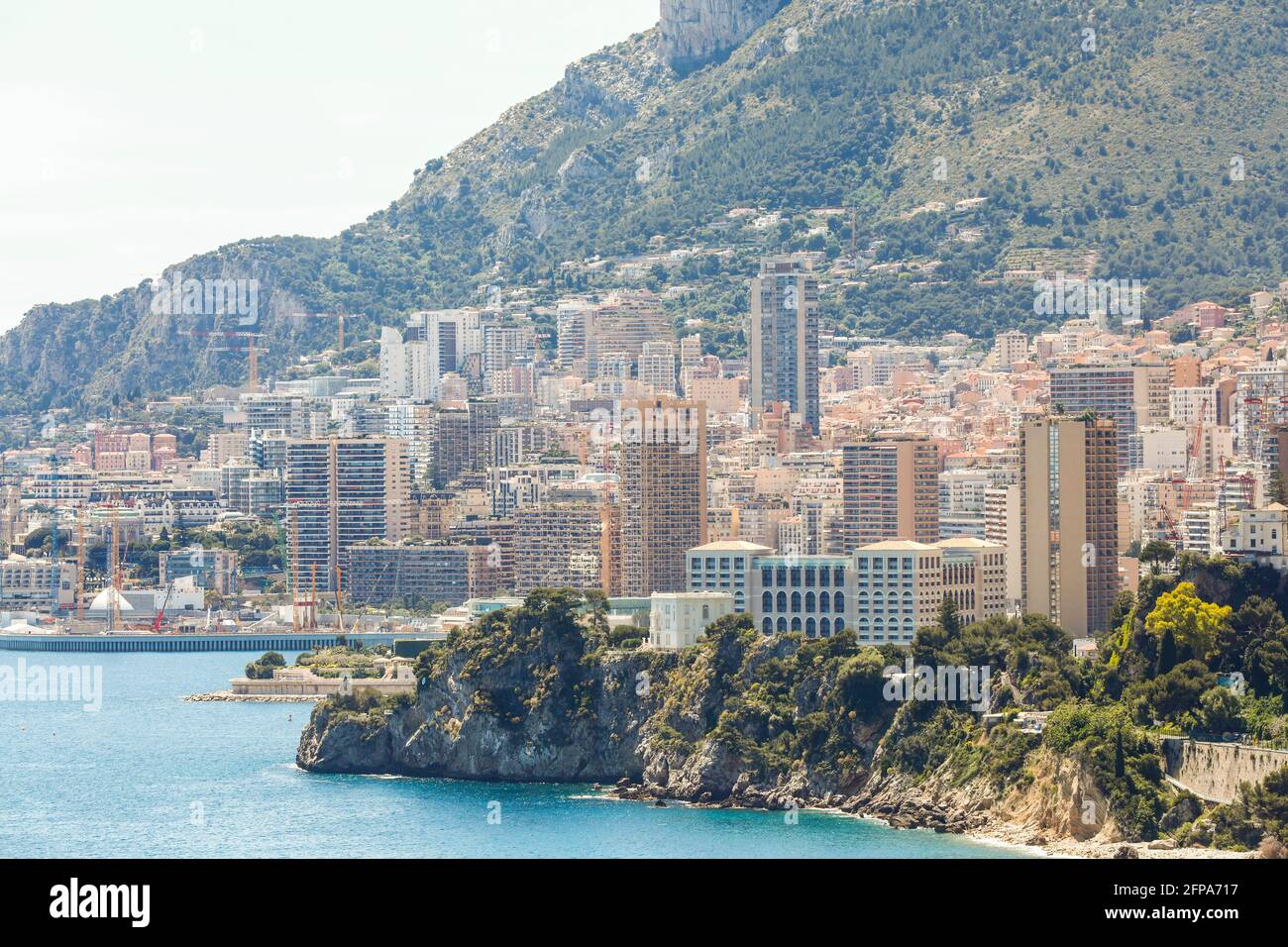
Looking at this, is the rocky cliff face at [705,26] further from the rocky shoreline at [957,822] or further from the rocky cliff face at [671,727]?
the rocky shoreline at [957,822]

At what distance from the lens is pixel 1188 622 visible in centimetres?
3275

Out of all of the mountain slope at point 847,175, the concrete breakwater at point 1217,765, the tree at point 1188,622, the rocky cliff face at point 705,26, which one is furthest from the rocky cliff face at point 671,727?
the rocky cliff face at point 705,26

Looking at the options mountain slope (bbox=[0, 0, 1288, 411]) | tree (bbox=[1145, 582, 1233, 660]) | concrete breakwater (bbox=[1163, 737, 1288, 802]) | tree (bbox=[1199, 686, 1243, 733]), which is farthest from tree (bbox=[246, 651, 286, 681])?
mountain slope (bbox=[0, 0, 1288, 411])

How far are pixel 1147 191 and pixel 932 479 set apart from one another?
48.5 metres

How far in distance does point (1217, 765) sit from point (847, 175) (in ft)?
292

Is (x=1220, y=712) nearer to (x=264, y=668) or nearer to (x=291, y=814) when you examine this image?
(x=291, y=814)

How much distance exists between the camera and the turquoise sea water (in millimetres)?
32312

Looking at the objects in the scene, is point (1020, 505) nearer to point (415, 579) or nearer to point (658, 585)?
point (658, 585)

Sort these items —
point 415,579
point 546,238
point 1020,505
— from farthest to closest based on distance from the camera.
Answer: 1. point 546,238
2. point 415,579
3. point 1020,505

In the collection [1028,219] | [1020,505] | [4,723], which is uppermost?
[1028,219]

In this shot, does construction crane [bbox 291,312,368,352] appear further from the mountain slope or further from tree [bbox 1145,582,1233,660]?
tree [bbox 1145,582,1233,660]

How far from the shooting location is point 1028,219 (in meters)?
105

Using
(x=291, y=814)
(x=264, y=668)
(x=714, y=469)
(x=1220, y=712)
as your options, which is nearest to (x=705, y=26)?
(x=714, y=469)
